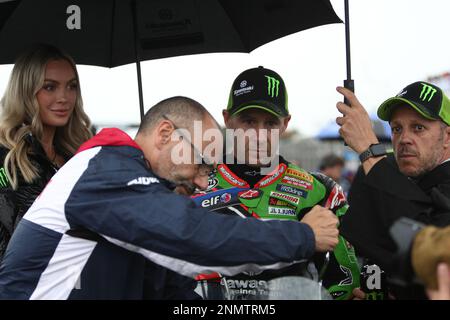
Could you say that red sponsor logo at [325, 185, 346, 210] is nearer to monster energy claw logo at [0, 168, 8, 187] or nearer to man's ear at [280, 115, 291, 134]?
man's ear at [280, 115, 291, 134]

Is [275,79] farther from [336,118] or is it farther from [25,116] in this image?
[25,116]

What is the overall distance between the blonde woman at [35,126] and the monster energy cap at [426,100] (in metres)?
1.75

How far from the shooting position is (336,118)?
2686 mm

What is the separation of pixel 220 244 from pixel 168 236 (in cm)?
17

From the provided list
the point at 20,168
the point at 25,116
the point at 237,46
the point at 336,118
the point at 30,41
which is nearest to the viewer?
the point at 336,118

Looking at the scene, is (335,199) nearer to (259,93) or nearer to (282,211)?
(282,211)

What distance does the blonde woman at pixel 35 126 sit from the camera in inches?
122

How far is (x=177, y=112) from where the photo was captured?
7.95ft

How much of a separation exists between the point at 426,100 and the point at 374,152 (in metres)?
0.84

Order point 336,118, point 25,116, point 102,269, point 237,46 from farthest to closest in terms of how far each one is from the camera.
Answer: point 237,46, point 25,116, point 336,118, point 102,269

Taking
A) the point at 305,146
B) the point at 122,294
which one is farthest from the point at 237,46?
the point at 305,146

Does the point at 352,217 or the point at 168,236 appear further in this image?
the point at 352,217

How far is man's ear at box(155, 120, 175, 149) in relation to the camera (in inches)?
93.4

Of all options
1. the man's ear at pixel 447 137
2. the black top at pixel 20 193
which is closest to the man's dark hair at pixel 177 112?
the black top at pixel 20 193
